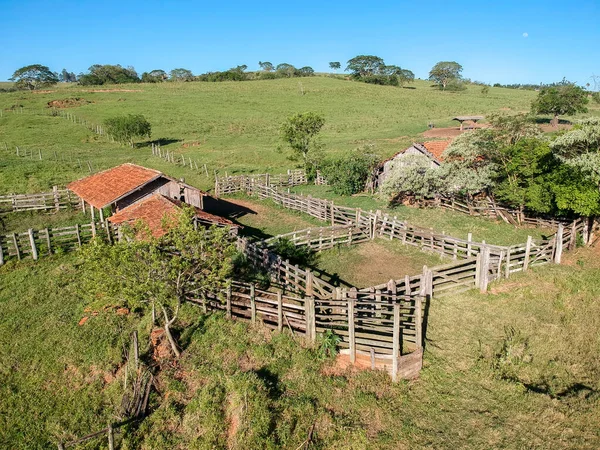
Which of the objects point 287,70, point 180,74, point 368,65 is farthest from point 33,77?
point 368,65

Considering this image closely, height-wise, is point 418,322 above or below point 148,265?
below

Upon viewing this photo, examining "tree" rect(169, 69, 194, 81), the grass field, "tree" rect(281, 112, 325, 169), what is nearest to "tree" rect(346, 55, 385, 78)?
"tree" rect(169, 69, 194, 81)

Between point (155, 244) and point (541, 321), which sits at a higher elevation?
point (155, 244)

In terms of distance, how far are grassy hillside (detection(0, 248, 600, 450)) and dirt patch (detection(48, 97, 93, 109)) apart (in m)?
65.1

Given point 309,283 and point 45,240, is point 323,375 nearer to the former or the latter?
point 309,283

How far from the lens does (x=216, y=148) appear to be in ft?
155

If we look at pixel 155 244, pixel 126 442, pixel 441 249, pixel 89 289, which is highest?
pixel 155 244

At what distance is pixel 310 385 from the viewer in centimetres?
980

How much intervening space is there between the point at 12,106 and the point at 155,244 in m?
70.9

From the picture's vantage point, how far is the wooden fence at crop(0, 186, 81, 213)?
2312 centimetres

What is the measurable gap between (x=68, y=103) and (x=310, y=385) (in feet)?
246

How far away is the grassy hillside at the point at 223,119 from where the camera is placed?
131 ft

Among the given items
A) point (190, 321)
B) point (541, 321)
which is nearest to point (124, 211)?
point (190, 321)

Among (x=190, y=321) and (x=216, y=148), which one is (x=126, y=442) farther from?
(x=216, y=148)
